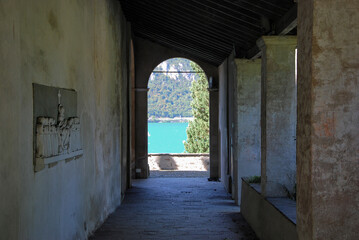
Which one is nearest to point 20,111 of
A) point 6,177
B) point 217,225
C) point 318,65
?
point 6,177

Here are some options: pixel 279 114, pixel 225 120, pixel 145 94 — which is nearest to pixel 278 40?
pixel 279 114

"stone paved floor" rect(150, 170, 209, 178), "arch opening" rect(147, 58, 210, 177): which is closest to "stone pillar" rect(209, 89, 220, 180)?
"stone paved floor" rect(150, 170, 209, 178)

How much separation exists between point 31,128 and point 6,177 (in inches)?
27.5

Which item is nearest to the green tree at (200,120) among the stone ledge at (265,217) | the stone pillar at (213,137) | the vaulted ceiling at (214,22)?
the stone pillar at (213,137)

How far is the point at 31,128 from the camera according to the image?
3.47 metres

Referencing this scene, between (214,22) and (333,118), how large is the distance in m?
4.95

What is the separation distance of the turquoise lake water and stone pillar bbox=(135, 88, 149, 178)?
2785 inches

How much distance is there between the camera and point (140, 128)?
555 inches

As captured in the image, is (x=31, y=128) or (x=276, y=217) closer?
(x=31, y=128)

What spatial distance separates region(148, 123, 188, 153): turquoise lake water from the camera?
8876 cm

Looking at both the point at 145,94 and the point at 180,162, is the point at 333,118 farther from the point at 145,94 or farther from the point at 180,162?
the point at 180,162

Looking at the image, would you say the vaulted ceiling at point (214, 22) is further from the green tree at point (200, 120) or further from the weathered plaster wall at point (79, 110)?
the green tree at point (200, 120)

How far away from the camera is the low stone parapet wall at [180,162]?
1792 centimetres

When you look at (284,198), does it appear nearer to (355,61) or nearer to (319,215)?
(319,215)
